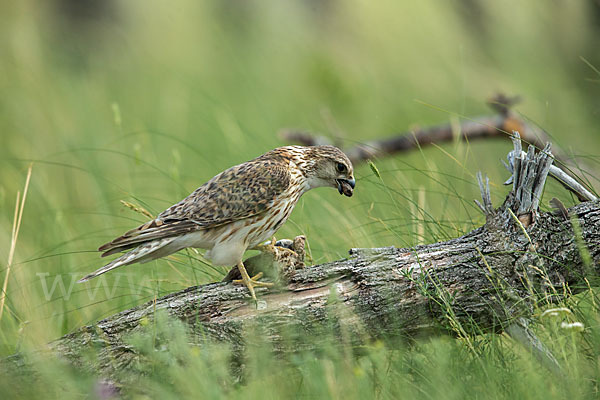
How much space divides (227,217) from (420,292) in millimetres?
1185

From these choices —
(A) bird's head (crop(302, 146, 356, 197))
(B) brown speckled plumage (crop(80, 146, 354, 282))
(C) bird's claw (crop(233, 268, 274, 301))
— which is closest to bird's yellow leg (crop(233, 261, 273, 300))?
(C) bird's claw (crop(233, 268, 274, 301))

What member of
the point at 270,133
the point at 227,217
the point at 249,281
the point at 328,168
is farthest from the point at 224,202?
the point at 270,133

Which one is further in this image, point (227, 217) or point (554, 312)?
point (227, 217)

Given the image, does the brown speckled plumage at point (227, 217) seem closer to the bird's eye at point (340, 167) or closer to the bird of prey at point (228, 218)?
the bird of prey at point (228, 218)

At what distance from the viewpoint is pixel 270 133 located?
→ 28.0ft

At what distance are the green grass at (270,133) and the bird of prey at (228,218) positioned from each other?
0.50m

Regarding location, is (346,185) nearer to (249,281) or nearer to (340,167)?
(340,167)

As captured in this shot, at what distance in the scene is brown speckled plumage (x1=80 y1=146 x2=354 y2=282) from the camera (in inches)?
146

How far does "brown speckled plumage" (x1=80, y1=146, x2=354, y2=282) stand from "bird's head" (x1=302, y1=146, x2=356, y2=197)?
95mm

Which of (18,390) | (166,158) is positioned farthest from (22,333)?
(166,158)

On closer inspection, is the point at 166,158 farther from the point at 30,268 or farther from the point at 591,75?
the point at 591,75

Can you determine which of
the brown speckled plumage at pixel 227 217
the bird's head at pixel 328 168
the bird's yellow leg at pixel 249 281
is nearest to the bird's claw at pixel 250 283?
the bird's yellow leg at pixel 249 281

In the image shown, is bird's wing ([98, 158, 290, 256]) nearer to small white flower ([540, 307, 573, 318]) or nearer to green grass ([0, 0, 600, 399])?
green grass ([0, 0, 600, 399])

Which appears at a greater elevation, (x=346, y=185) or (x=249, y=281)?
(x=346, y=185)
